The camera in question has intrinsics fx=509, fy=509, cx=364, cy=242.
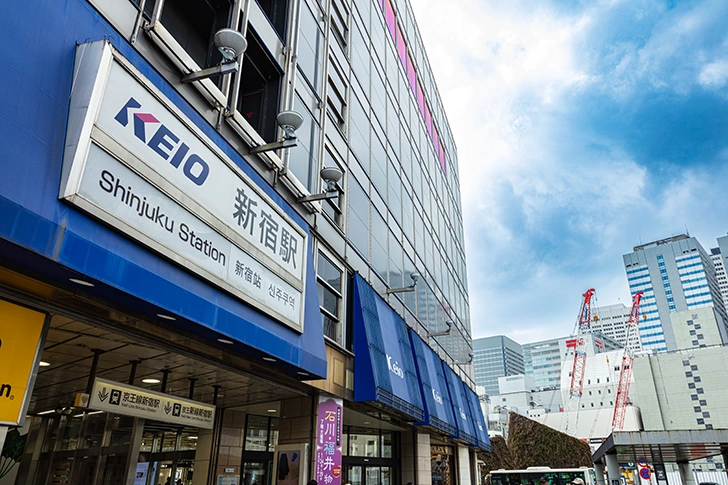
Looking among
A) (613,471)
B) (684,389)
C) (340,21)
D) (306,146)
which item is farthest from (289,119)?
(684,389)

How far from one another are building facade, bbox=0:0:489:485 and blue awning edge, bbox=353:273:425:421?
3.1 inches

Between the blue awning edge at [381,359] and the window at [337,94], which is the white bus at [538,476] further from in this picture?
the window at [337,94]

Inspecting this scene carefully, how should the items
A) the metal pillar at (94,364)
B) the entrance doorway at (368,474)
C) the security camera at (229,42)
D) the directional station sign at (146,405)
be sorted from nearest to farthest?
the security camera at (229,42) → the directional station sign at (146,405) → the metal pillar at (94,364) → the entrance doorway at (368,474)

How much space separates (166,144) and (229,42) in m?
1.83

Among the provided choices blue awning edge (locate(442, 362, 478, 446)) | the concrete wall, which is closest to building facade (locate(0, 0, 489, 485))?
blue awning edge (locate(442, 362, 478, 446))

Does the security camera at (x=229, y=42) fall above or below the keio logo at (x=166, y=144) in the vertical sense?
above

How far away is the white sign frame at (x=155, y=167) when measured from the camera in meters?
5.55

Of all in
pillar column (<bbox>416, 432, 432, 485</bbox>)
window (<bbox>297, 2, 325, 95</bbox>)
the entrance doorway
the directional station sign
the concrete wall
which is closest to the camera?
the directional station sign

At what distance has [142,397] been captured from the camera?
883cm

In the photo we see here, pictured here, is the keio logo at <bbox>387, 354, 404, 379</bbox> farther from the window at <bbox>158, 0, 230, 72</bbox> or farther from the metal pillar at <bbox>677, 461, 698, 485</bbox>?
the metal pillar at <bbox>677, 461, 698, 485</bbox>

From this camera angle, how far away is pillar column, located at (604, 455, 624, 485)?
23.3 m

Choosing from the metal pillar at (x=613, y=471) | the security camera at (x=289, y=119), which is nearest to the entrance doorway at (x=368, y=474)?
the metal pillar at (x=613, y=471)

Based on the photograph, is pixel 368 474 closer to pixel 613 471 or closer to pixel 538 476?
pixel 613 471

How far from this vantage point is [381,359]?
13938 millimetres
